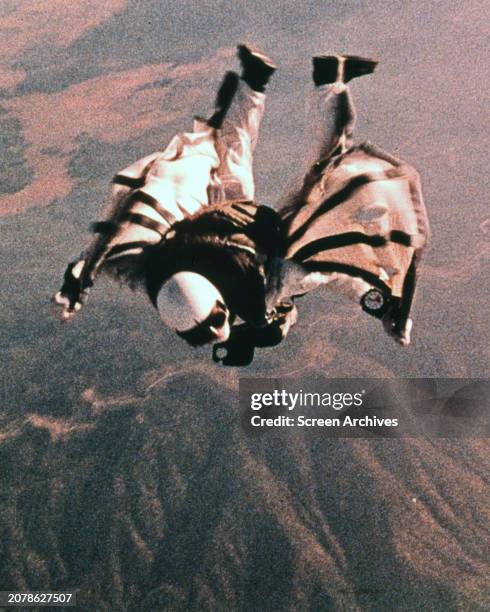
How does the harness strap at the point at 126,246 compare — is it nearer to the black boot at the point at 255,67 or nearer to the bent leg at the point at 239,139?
the bent leg at the point at 239,139

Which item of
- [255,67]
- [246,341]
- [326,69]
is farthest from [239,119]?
[246,341]

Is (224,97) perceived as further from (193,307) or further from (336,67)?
(193,307)

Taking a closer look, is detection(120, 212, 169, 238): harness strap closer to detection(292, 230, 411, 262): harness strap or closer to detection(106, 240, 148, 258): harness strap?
detection(106, 240, 148, 258): harness strap

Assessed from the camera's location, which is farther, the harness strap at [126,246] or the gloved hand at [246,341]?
the gloved hand at [246,341]

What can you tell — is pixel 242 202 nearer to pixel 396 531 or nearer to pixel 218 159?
pixel 218 159

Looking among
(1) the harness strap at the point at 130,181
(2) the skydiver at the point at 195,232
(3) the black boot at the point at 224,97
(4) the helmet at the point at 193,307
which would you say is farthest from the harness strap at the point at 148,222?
(3) the black boot at the point at 224,97

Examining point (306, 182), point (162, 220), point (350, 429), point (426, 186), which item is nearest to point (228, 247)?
point (162, 220)

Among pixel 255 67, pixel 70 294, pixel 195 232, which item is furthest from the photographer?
pixel 255 67
